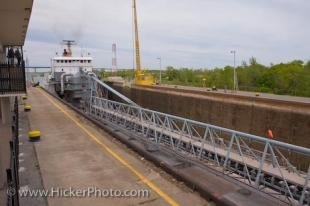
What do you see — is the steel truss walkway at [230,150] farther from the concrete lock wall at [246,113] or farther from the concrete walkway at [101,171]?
the concrete walkway at [101,171]

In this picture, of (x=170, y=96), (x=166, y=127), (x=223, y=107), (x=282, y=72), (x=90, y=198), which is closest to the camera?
(x=90, y=198)

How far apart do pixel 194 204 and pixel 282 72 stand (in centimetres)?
5516

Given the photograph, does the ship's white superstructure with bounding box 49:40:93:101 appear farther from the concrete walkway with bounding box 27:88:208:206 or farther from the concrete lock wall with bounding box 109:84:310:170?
the concrete walkway with bounding box 27:88:208:206

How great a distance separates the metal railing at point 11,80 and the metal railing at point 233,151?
543 cm

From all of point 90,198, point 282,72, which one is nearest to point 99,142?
point 90,198

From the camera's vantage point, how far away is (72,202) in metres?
7.45

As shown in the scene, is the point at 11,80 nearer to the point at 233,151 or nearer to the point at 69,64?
the point at 233,151

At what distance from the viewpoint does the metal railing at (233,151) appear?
739 centimetres

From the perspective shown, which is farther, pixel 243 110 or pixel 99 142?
pixel 243 110

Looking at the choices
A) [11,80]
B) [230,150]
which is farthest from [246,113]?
[11,80]

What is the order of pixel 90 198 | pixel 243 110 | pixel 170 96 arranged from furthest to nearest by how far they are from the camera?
pixel 170 96
pixel 243 110
pixel 90 198

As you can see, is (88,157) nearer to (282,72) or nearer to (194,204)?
(194,204)

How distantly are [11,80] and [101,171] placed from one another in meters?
8.04

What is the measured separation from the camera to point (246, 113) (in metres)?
20.0
